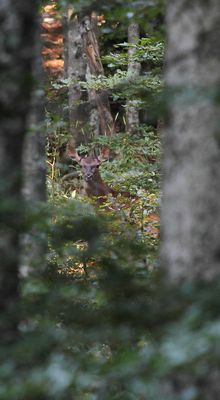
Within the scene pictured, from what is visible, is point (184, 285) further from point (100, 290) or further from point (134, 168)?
point (134, 168)

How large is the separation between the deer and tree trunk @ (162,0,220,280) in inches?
418

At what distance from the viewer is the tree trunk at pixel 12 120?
133 inches

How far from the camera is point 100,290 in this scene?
373 centimetres

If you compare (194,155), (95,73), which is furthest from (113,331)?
(95,73)

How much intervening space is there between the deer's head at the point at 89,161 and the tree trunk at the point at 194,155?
10.9m

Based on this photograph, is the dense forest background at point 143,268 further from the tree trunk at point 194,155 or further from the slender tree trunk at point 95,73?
the slender tree trunk at point 95,73

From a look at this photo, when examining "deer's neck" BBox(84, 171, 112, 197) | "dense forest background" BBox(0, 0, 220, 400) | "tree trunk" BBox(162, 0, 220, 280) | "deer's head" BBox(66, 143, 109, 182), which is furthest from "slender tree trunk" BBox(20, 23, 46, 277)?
"deer's head" BBox(66, 143, 109, 182)

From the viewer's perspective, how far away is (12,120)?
3.46 meters

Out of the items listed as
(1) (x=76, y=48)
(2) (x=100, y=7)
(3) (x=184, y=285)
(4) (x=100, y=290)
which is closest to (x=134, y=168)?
(2) (x=100, y=7)

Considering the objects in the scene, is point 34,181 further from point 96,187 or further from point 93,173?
point 93,173

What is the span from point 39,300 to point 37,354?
19.9 inches

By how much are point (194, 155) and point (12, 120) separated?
0.84 m

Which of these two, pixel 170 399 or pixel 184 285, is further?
pixel 184 285

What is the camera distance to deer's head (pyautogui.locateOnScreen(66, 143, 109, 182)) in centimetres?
1416
